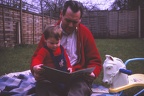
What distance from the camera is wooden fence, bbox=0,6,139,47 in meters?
9.26

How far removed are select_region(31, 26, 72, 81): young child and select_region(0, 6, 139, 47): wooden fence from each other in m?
6.93

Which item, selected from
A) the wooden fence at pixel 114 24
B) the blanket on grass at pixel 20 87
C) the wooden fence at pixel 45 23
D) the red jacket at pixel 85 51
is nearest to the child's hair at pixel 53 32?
the red jacket at pixel 85 51

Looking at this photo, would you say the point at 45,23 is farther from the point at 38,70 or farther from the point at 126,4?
the point at 38,70

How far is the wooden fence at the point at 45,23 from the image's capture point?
30.4 ft

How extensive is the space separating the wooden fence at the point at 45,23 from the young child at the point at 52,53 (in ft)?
22.7

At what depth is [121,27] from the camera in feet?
56.5

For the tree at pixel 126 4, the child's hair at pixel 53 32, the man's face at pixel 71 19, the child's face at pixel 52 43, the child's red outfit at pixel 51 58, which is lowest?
the child's red outfit at pixel 51 58

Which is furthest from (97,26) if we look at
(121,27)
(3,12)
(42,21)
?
(3,12)

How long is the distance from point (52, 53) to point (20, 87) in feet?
3.35

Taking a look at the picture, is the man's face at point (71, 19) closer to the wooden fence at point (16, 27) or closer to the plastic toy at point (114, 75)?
the plastic toy at point (114, 75)

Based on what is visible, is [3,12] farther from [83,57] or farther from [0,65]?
[83,57]

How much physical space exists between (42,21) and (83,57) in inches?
453

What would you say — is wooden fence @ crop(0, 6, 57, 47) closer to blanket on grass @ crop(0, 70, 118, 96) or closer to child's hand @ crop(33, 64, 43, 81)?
blanket on grass @ crop(0, 70, 118, 96)

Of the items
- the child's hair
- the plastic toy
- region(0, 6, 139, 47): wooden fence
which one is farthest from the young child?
region(0, 6, 139, 47): wooden fence
